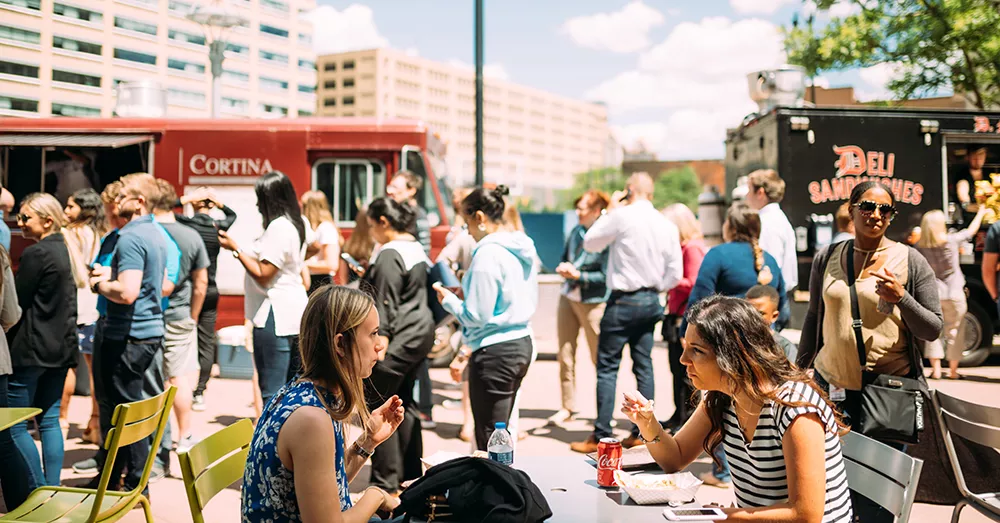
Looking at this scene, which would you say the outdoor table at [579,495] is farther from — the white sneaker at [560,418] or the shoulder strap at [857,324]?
the white sneaker at [560,418]

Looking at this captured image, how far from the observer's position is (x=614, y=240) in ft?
20.2

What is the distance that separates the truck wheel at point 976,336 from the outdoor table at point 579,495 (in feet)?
27.3

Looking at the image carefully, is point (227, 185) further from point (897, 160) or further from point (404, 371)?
point (897, 160)

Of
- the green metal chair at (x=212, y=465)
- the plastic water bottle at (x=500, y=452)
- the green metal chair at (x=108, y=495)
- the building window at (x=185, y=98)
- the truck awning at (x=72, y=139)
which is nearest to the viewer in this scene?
the green metal chair at (x=212, y=465)

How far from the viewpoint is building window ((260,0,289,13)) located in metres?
12.0

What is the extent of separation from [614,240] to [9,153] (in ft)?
24.8

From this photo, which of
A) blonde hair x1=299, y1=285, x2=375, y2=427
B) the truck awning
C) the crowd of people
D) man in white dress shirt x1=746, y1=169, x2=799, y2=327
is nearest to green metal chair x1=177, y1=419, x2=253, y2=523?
the crowd of people

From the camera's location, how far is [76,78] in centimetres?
841

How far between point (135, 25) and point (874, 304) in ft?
25.4

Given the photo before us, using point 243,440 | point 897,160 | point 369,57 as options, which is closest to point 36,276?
point 243,440

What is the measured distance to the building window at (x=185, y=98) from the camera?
11.0 meters

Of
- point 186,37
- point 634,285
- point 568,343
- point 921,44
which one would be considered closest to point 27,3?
point 186,37

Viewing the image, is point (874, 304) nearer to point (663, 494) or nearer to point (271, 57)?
point (663, 494)

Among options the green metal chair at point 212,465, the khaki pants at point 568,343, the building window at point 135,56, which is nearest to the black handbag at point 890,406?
the green metal chair at point 212,465
